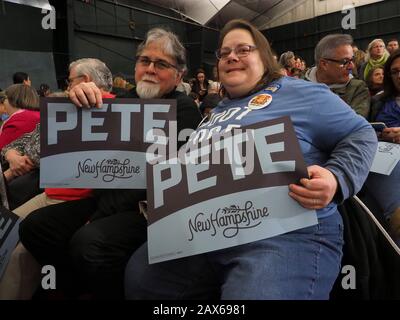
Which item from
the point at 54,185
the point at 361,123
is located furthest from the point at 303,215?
the point at 54,185

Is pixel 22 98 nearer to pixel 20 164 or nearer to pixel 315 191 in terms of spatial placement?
pixel 20 164

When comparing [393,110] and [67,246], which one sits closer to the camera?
[67,246]

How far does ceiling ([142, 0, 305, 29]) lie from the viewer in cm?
782

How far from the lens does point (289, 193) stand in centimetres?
89

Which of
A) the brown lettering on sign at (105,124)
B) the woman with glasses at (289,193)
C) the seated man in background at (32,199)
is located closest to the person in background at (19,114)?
the seated man in background at (32,199)

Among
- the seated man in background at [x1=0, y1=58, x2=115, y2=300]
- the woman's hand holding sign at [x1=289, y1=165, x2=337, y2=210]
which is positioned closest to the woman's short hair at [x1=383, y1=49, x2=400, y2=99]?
the woman's hand holding sign at [x1=289, y1=165, x2=337, y2=210]

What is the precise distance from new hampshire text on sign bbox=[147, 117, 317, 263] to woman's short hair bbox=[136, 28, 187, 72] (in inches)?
27.7

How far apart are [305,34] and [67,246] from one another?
1275 cm

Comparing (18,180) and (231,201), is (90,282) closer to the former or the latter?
(231,201)

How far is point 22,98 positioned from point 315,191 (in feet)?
7.39

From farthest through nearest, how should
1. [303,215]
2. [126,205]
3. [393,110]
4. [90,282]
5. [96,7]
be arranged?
[96,7], [393,110], [126,205], [90,282], [303,215]

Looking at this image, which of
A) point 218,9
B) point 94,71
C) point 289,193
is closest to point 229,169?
point 289,193

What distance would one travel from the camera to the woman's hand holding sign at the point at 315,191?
879 millimetres

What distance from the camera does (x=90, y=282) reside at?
127cm
